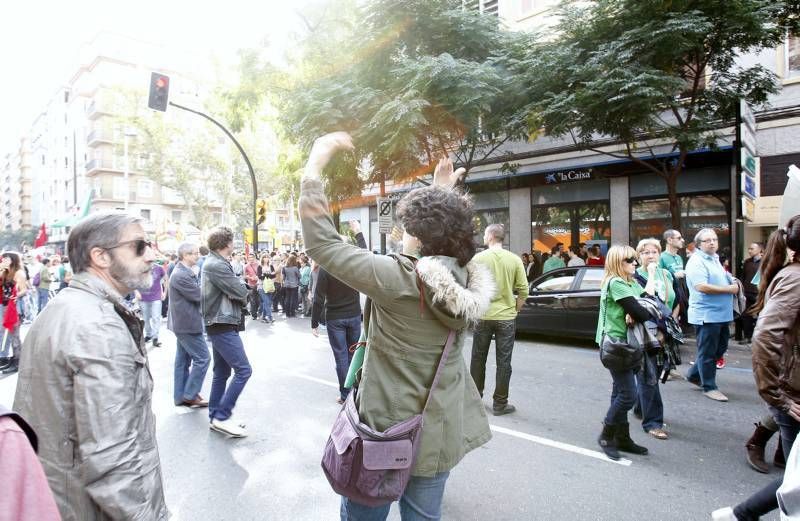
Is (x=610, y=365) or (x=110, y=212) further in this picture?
(x=610, y=365)

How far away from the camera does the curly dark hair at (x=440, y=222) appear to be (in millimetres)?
1903

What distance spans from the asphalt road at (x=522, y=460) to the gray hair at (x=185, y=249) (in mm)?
1770

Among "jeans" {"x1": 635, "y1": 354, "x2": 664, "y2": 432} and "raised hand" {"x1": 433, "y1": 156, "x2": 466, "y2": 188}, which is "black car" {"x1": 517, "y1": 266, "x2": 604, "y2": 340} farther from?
"raised hand" {"x1": 433, "y1": 156, "x2": 466, "y2": 188}

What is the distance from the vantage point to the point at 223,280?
470 centimetres

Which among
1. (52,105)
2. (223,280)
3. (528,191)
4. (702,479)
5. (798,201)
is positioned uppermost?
(52,105)

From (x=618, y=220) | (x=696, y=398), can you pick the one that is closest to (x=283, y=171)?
(x=618, y=220)

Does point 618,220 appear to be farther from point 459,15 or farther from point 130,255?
point 130,255

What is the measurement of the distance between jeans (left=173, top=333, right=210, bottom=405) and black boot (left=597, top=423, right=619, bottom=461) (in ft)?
13.6

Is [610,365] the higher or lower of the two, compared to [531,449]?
higher

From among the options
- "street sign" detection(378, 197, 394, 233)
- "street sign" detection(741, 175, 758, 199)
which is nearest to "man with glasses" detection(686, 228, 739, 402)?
"street sign" detection(741, 175, 758, 199)

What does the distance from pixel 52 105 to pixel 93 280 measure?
8879 centimetres

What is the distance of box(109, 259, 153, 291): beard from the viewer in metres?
1.93

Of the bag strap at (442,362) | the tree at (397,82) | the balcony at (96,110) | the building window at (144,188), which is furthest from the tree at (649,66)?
the balcony at (96,110)

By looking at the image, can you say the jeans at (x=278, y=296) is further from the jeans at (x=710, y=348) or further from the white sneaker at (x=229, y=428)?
the jeans at (x=710, y=348)
